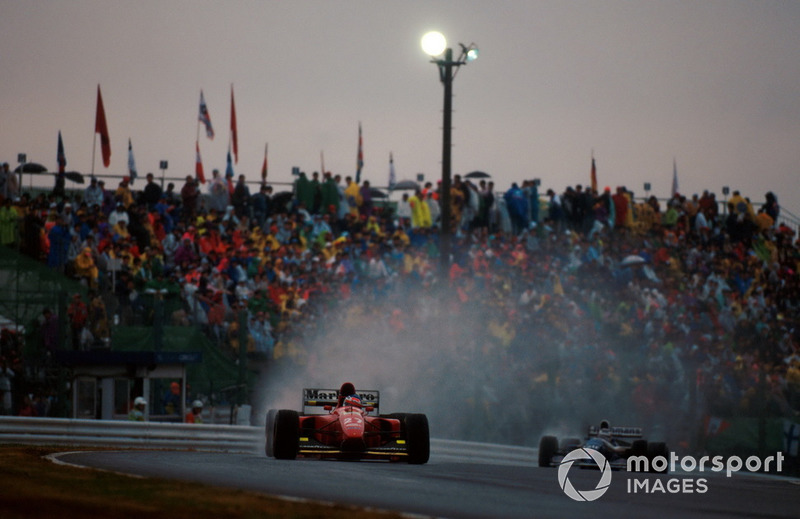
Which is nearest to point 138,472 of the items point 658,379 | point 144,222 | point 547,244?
point 658,379

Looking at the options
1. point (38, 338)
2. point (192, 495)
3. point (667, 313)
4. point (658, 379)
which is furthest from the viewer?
point (667, 313)

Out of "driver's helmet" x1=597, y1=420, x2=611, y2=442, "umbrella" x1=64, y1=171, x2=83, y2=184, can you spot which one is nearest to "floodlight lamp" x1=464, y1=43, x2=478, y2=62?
"driver's helmet" x1=597, y1=420, x2=611, y2=442

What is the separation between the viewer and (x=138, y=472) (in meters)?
12.6

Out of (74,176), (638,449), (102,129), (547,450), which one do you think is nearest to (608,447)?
(638,449)

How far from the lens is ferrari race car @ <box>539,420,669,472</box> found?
18.6m

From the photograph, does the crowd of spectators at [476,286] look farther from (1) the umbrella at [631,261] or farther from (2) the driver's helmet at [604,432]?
(2) the driver's helmet at [604,432]

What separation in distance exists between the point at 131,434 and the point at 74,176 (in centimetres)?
1079

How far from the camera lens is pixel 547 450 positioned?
19188 mm

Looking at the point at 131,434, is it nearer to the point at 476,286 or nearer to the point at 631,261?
the point at 476,286

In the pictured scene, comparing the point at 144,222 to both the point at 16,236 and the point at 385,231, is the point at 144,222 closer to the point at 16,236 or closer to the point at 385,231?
the point at 16,236

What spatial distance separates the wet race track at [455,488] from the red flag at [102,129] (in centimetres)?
1865

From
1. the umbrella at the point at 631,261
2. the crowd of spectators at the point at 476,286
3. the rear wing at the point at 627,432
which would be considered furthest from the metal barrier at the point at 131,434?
the umbrella at the point at 631,261

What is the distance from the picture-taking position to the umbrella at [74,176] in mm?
30125

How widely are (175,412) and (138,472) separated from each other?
10173 millimetres
